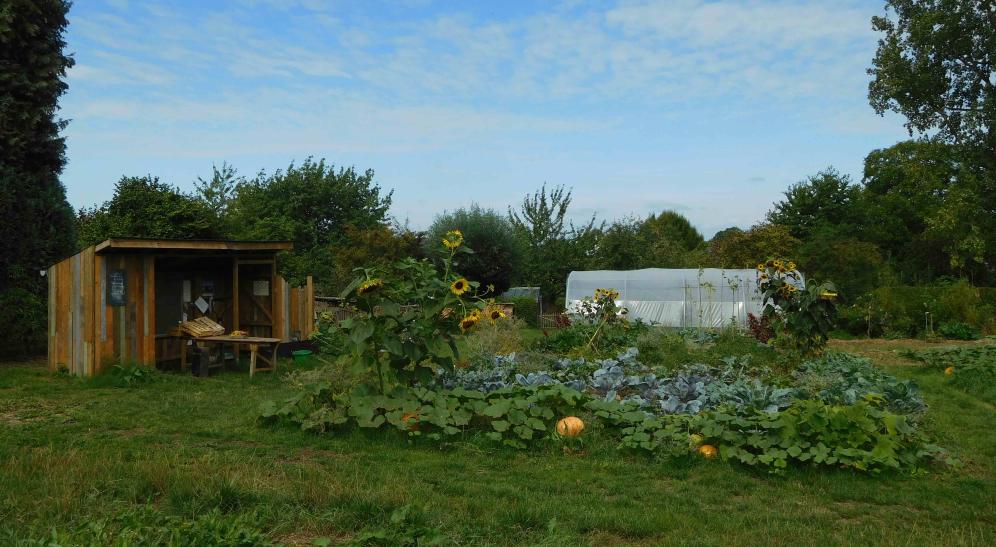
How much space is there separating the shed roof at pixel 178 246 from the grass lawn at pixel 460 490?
12.1 feet

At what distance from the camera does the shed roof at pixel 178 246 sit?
995 centimetres

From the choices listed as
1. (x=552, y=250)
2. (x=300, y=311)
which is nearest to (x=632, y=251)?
(x=552, y=250)

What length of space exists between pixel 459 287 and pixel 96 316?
6.50 meters

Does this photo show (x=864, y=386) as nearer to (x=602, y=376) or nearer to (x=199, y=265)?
(x=602, y=376)

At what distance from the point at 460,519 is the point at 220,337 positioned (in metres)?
8.32

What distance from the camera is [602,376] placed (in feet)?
26.3

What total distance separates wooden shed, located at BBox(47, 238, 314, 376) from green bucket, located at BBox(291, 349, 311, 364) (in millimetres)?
1082

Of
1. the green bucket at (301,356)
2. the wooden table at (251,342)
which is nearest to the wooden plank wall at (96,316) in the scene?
the wooden table at (251,342)

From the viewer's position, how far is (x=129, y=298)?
10.6 m

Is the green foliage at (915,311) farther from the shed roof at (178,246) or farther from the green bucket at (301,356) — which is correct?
the shed roof at (178,246)

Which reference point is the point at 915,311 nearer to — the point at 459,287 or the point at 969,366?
the point at 969,366

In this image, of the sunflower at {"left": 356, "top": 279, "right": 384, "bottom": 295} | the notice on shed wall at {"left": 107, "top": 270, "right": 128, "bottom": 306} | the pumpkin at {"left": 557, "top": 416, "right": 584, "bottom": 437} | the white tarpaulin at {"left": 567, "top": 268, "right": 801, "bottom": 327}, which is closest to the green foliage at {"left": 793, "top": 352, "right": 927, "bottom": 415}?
the pumpkin at {"left": 557, "top": 416, "right": 584, "bottom": 437}

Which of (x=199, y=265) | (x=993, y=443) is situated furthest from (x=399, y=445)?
(x=199, y=265)

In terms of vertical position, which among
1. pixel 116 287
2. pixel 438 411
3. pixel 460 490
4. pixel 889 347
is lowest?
pixel 889 347
